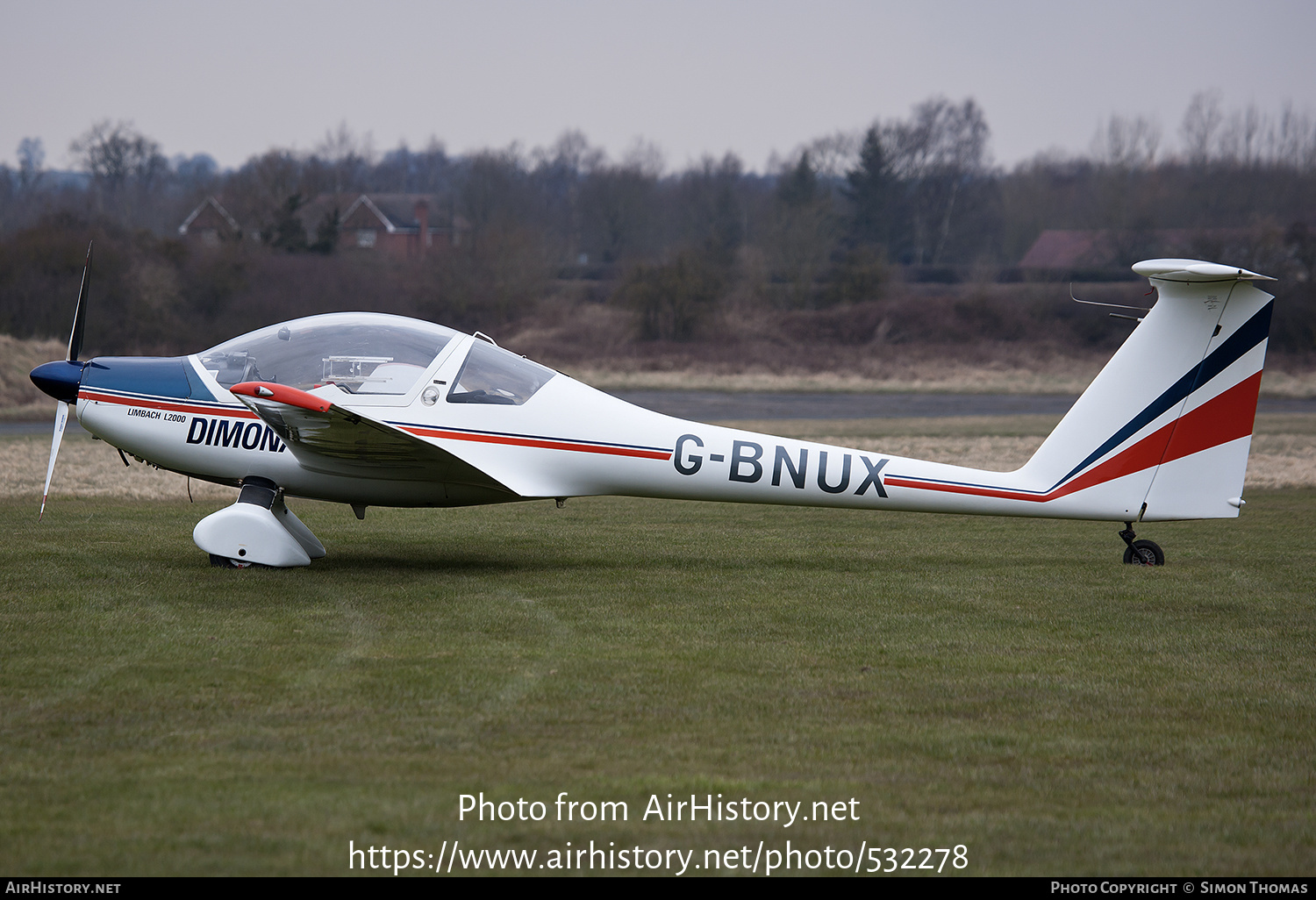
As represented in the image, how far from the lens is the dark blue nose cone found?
892 cm

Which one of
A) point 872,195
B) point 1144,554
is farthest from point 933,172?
point 1144,554

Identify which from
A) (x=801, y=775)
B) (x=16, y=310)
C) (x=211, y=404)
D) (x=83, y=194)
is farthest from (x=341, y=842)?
(x=83, y=194)

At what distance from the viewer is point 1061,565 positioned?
9.38 meters

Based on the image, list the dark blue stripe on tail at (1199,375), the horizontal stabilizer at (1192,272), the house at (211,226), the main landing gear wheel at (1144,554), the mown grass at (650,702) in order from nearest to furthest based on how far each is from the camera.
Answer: the mown grass at (650,702), the horizontal stabilizer at (1192,272), the dark blue stripe on tail at (1199,375), the main landing gear wheel at (1144,554), the house at (211,226)

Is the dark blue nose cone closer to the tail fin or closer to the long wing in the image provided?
the long wing

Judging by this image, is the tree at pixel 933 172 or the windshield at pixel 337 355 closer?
the windshield at pixel 337 355

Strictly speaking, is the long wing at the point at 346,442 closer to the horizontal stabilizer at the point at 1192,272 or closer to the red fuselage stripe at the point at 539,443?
the red fuselage stripe at the point at 539,443

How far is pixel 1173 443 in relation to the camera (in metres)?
8.67

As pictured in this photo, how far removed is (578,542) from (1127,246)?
5641 centimetres

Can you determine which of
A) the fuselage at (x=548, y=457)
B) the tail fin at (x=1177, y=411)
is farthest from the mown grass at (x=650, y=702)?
the tail fin at (x=1177, y=411)

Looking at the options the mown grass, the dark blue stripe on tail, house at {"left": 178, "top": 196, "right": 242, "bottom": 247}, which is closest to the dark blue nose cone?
the mown grass

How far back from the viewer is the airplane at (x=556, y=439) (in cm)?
859

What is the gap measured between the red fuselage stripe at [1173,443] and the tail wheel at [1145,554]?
0.85 metres

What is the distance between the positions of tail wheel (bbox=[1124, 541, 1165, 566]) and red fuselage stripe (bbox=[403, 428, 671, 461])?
410 centimetres
